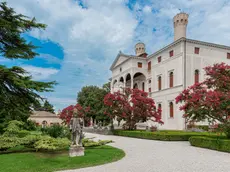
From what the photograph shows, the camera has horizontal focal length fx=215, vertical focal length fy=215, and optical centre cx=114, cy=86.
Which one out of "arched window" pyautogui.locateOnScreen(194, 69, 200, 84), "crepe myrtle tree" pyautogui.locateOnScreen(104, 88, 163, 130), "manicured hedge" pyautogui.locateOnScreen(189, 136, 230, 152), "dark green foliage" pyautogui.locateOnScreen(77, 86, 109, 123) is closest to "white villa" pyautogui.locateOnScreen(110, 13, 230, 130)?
"arched window" pyautogui.locateOnScreen(194, 69, 200, 84)

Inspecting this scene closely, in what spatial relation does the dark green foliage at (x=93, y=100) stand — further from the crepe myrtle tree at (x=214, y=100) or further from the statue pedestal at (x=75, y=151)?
the statue pedestal at (x=75, y=151)

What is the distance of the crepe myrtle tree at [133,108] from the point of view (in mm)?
23172

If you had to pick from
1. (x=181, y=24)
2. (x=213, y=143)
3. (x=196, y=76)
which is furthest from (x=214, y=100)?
(x=181, y=24)

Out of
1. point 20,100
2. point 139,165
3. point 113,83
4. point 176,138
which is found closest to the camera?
point 139,165

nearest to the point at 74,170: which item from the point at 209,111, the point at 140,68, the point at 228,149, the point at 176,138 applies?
the point at 228,149

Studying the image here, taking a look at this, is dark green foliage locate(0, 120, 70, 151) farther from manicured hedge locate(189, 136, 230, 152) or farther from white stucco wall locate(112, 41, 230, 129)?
white stucco wall locate(112, 41, 230, 129)

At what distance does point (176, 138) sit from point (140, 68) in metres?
21.4

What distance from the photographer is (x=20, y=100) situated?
1396cm

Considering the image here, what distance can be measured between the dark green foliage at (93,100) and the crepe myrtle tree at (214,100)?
1207 inches

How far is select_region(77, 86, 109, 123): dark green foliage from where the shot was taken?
45938 mm

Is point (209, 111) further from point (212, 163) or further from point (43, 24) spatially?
point (43, 24)

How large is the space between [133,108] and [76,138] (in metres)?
14.3

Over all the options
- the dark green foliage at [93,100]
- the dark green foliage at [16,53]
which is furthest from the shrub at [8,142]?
the dark green foliage at [93,100]

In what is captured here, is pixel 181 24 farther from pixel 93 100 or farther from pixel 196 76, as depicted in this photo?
pixel 93 100
